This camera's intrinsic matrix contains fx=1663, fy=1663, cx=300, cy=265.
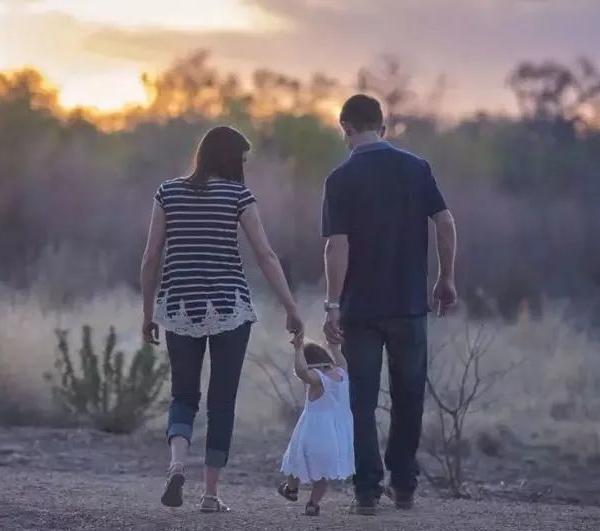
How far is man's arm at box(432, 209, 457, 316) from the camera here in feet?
27.7

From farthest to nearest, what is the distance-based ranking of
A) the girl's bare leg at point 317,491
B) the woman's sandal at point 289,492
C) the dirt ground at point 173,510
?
the woman's sandal at point 289,492, the girl's bare leg at point 317,491, the dirt ground at point 173,510

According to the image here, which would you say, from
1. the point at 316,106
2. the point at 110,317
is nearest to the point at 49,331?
the point at 110,317

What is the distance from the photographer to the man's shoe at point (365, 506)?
8359mm

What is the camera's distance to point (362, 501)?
8391 millimetres

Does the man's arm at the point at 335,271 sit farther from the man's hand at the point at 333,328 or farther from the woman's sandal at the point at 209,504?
the woman's sandal at the point at 209,504

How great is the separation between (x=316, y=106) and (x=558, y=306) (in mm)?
15312

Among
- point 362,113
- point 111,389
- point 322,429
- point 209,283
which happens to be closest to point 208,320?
point 209,283

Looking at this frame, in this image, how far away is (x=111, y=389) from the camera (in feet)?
50.6

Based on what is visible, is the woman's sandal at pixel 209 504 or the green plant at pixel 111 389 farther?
the green plant at pixel 111 389

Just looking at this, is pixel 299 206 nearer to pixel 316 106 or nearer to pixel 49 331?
pixel 316 106

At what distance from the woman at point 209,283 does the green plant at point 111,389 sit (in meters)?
6.90

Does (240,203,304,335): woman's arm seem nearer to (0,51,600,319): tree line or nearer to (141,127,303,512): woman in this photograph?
(141,127,303,512): woman

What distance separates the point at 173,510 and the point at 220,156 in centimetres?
179

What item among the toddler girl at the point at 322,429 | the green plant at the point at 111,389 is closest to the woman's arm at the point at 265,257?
the toddler girl at the point at 322,429
